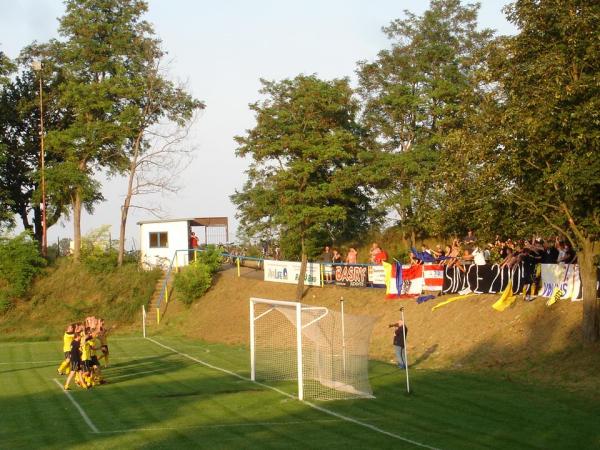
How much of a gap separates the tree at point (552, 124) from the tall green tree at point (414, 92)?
17.8 metres

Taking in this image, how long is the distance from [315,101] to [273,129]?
2519 millimetres

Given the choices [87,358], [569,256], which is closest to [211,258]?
[87,358]

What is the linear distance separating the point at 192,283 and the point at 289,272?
5.94 m

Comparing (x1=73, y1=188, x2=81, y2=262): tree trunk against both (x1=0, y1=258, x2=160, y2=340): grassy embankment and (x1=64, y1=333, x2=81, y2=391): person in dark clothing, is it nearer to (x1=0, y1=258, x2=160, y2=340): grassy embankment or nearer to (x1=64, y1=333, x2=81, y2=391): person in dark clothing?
(x1=0, y1=258, x2=160, y2=340): grassy embankment

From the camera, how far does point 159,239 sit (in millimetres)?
54062

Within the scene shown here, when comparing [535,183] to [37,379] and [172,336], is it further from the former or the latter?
[172,336]

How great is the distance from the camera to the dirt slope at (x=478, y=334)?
24.6 metres

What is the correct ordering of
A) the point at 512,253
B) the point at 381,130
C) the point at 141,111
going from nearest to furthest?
1. the point at 512,253
2. the point at 381,130
3. the point at 141,111

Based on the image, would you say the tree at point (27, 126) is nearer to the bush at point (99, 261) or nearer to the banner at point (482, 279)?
the bush at point (99, 261)

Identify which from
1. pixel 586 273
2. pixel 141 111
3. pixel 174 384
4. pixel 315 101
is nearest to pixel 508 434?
pixel 586 273

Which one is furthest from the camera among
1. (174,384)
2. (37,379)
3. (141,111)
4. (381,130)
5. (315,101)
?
(141,111)

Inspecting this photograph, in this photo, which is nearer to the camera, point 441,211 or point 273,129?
point 441,211

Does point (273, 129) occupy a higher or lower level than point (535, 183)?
higher

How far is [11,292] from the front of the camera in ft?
159
